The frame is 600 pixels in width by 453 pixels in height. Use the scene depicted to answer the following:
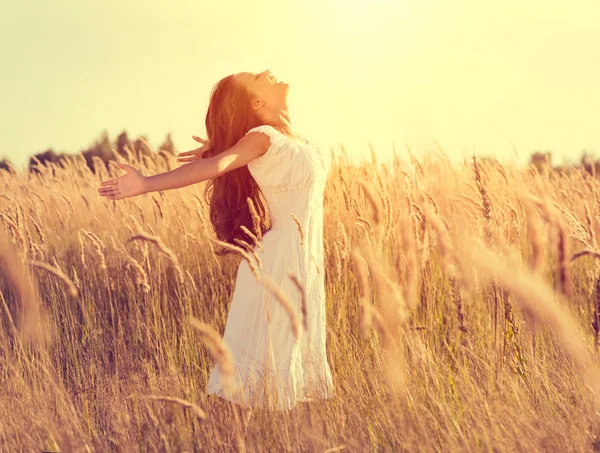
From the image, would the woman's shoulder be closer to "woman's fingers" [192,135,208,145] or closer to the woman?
the woman

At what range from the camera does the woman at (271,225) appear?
2.33 metres

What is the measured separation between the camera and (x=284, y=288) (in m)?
2.42

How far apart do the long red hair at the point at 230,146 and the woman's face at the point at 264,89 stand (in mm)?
23

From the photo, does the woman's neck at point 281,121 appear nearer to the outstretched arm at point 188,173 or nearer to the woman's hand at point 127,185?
the outstretched arm at point 188,173

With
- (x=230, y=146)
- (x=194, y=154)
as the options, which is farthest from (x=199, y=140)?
(x=230, y=146)

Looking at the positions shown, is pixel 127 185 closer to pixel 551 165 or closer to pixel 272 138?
pixel 272 138

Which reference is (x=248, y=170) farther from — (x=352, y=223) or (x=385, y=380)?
(x=352, y=223)

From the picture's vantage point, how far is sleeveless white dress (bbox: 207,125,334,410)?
7.83 feet

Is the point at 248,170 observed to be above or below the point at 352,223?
above

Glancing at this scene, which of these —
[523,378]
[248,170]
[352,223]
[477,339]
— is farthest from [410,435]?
[352,223]

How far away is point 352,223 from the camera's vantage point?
396 cm

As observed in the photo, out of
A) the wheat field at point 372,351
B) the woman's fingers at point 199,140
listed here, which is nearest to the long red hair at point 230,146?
the woman's fingers at point 199,140

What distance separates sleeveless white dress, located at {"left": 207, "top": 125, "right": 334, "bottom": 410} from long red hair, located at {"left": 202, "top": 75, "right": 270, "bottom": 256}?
0.57 feet

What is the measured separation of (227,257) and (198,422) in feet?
4.89
